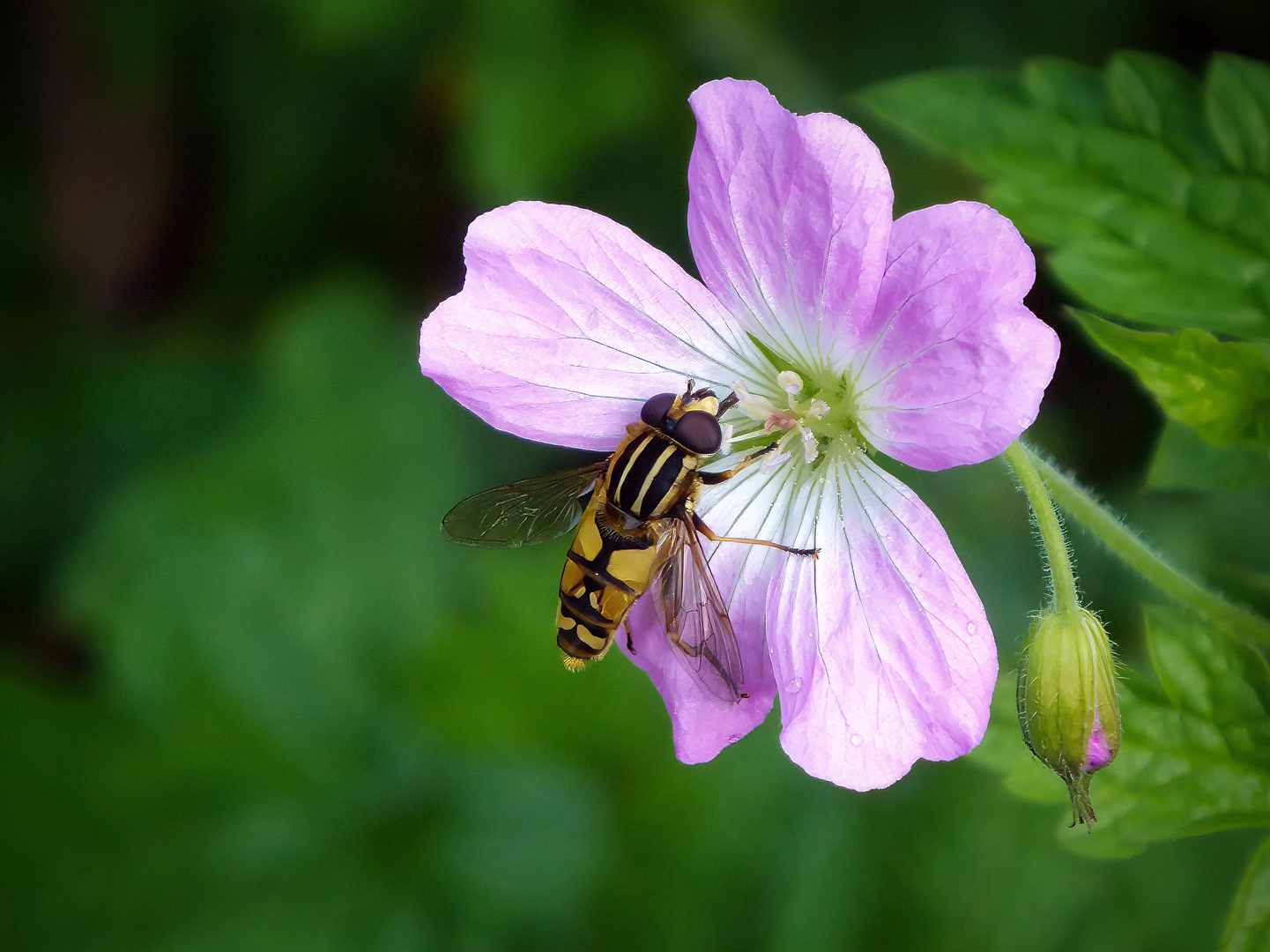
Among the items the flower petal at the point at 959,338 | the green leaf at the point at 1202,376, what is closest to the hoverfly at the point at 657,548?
the flower petal at the point at 959,338

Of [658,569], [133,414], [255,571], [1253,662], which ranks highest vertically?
[658,569]

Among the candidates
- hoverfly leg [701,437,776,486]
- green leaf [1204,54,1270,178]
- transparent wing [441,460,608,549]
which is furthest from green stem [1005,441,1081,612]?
green leaf [1204,54,1270,178]

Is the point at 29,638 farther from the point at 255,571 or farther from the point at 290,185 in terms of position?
the point at 290,185

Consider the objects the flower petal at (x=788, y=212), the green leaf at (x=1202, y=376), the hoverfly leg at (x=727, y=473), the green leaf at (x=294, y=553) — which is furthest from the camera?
the green leaf at (x=294, y=553)

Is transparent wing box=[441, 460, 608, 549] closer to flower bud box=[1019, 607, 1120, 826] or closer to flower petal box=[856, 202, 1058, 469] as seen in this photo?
flower petal box=[856, 202, 1058, 469]

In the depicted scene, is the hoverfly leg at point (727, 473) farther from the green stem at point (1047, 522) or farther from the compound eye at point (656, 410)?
the green stem at point (1047, 522)

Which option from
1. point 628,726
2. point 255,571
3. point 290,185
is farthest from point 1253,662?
point 290,185
